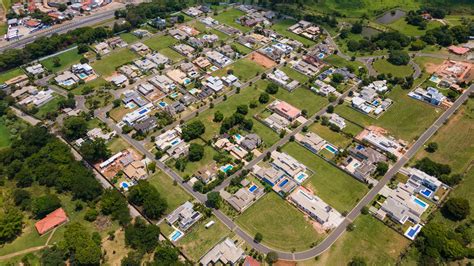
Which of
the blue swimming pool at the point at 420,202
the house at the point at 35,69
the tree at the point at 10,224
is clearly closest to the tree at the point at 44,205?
the tree at the point at 10,224

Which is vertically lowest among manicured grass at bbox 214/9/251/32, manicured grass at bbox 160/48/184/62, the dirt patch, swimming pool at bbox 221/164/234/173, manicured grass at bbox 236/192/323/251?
manicured grass at bbox 236/192/323/251

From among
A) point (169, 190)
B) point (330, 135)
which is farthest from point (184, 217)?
point (330, 135)

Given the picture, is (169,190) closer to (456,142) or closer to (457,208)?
(457,208)

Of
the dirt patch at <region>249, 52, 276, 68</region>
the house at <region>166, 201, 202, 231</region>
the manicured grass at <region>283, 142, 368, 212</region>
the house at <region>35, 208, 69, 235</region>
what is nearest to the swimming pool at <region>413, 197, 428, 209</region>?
the manicured grass at <region>283, 142, 368, 212</region>

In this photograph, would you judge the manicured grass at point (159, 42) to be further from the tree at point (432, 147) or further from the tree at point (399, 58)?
the tree at point (432, 147)

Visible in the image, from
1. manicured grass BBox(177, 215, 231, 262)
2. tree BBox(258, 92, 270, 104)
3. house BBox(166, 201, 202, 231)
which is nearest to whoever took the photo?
manicured grass BBox(177, 215, 231, 262)

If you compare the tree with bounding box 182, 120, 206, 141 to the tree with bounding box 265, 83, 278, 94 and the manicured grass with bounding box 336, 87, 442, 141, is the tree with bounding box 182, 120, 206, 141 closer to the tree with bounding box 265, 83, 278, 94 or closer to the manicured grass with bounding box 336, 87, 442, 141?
the tree with bounding box 265, 83, 278, 94

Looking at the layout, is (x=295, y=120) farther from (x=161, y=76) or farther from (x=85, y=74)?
(x=85, y=74)
